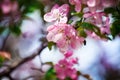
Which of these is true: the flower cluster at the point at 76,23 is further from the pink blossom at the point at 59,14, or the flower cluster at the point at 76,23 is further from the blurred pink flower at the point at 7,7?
the blurred pink flower at the point at 7,7

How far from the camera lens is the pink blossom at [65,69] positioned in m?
1.37

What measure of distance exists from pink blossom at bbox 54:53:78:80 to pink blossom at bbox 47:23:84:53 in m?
0.29

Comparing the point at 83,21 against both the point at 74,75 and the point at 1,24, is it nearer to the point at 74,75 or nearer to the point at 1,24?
the point at 74,75

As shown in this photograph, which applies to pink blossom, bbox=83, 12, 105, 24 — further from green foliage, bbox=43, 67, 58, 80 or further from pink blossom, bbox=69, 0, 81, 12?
green foliage, bbox=43, 67, 58, 80

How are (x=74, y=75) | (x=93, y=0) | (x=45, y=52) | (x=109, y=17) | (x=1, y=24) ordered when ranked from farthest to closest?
(x=1, y=24) < (x=45, y=52) < (x=74, y=75) < (x=109, y=17) < (x=93, y=0)

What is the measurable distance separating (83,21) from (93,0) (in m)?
0.07

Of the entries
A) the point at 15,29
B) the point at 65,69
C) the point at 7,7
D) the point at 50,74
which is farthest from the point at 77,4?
the point at 7,7

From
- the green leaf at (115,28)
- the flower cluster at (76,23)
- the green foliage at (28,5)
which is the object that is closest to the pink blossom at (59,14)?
the flower cluster at (76,23)

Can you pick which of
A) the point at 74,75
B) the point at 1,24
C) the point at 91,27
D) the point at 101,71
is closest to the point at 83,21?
the point at 91,27

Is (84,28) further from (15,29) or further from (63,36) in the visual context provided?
(15,29)

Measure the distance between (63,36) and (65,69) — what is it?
0.38m

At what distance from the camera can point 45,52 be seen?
1.53m

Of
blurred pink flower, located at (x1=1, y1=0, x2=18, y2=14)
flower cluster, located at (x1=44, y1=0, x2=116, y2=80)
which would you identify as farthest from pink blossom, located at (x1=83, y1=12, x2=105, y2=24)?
blurred pink flower, located at (x1=1, y1=0, x2=18, y2=14)

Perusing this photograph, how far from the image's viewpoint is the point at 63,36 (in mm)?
1047
